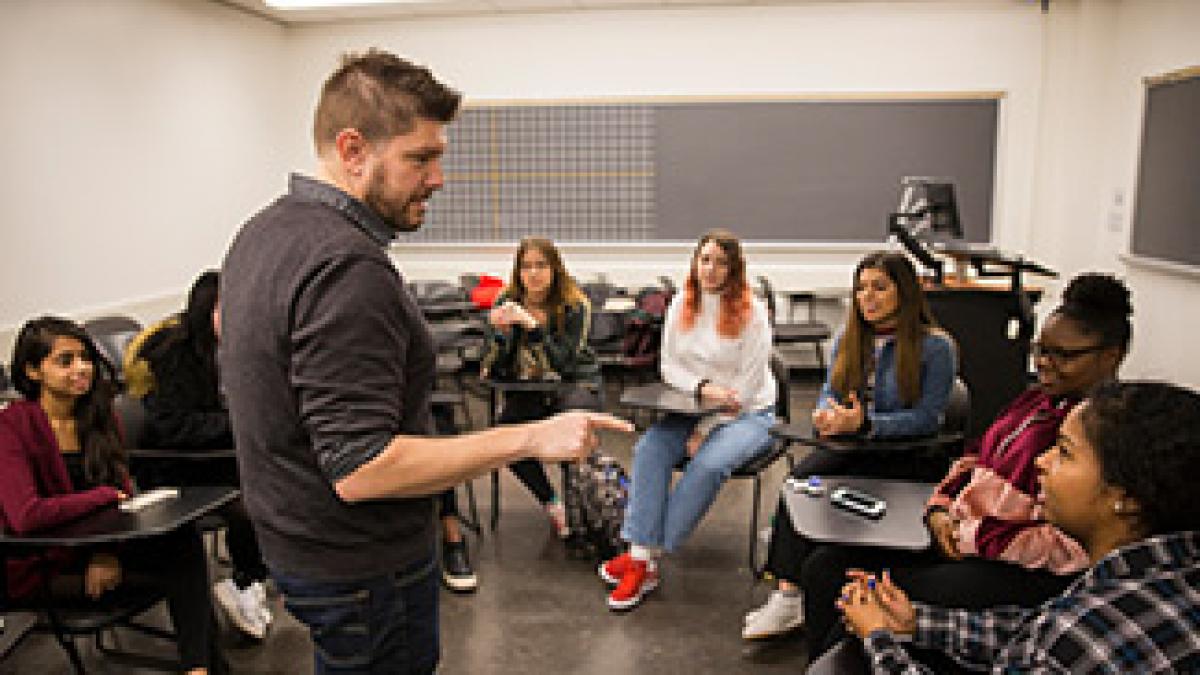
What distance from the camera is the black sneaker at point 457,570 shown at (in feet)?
10.4

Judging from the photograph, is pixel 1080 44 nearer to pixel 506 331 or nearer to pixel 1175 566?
pixel 506 331

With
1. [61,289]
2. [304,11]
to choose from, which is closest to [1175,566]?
[61,289]

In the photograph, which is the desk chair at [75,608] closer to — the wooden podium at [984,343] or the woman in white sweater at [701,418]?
the woman in white sweater at [701,418]

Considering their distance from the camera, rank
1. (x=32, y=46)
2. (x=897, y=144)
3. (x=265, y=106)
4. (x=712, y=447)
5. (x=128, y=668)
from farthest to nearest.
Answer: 1. (x=265, y=106)
2. (x=897, y=144)
3. (x=32, y=46)
4. (x=712, y=447)
5. (x=128, y=668)

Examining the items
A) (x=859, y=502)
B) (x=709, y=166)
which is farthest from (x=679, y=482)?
(x=709, y=166)

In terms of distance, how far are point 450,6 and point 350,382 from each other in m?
5.55

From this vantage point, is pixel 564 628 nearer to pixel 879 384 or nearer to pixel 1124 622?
pixel 879 384

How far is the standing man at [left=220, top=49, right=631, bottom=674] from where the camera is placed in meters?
1.10

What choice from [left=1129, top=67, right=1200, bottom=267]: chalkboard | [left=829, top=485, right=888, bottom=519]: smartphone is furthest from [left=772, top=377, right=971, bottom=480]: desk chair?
[left=1129, top=67, right=1200, bottom=267]: chalkboard

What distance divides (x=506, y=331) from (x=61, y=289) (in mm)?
2646

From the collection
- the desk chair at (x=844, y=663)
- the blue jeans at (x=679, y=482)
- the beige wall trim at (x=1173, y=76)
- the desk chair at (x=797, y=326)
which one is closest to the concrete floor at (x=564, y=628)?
the blue jeans at (x=679, y=482)

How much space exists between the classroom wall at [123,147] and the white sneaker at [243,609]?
2.17m

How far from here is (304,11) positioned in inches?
238

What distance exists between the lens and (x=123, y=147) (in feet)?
16.1
